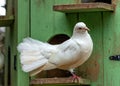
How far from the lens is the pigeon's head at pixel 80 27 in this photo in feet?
9.78

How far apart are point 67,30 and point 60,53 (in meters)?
0.20

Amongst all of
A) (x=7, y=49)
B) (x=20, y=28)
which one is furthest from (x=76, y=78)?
(x=7, y=49)

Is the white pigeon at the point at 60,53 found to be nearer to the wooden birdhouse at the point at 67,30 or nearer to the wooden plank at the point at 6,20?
the wooden birdhouse at the point at 67,30

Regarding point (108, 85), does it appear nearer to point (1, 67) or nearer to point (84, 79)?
point (84, 79)

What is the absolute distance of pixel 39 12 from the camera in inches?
126

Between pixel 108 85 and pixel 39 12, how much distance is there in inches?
18.2

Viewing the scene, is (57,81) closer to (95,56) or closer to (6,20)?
(95,56)

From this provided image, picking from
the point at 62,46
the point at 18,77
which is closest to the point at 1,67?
the point at 18,77

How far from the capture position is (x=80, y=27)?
9.82 feet

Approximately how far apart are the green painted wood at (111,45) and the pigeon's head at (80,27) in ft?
0.54

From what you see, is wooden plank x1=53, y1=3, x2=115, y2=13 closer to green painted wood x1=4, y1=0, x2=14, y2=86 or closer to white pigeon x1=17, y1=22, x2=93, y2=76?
white pigeon x1=17, y1=22, x2=93, y2=76

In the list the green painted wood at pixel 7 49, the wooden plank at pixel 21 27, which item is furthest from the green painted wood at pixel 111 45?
the green painted wood at pixel 7 49

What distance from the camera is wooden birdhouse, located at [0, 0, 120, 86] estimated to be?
3.09 m

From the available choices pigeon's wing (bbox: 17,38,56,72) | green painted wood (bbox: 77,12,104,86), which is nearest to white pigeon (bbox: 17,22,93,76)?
pigeon's wing (bbox: 17,38,56,72)
